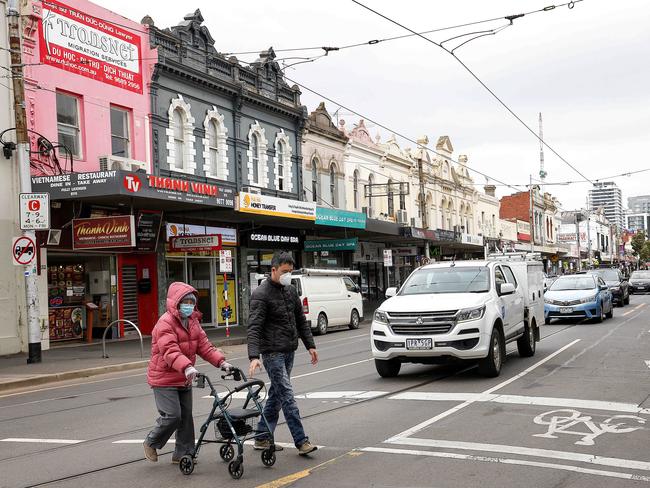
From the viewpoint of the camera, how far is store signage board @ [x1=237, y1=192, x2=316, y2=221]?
24031 mm

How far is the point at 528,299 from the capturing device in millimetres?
14617

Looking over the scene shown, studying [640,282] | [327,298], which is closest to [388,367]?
[327,298]

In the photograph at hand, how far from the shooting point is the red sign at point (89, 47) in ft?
66.6

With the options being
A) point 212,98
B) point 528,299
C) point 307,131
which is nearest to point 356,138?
point 307,131

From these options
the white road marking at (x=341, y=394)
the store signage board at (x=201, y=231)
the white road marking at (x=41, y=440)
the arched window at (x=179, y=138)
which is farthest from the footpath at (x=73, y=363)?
the arched window at (x=179, y=138)

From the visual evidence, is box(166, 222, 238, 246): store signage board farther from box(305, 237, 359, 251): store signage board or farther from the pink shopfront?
box(305, 237, 359, 251): store signage board


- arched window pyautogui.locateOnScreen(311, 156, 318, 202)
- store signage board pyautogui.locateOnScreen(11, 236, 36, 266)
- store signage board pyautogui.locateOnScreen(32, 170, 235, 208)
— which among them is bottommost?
store signage board pyautogui.locateOnScreen(11, 236, 36, 266)

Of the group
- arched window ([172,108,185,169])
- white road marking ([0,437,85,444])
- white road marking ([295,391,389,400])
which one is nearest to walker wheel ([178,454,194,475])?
white road marking ([0,437,85,444])

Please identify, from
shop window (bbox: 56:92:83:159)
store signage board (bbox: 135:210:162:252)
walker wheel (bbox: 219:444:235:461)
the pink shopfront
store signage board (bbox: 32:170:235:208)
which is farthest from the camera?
store signage board (bbox: 135:210:162:252)

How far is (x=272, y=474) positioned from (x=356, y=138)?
106 ft

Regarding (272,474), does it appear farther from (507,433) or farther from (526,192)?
(526,192)

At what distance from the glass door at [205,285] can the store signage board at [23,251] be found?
11.1m

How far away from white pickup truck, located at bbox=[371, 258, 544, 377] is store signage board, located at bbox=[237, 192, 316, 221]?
1214 centimetres

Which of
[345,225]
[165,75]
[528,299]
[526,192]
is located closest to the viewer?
[528,299]
